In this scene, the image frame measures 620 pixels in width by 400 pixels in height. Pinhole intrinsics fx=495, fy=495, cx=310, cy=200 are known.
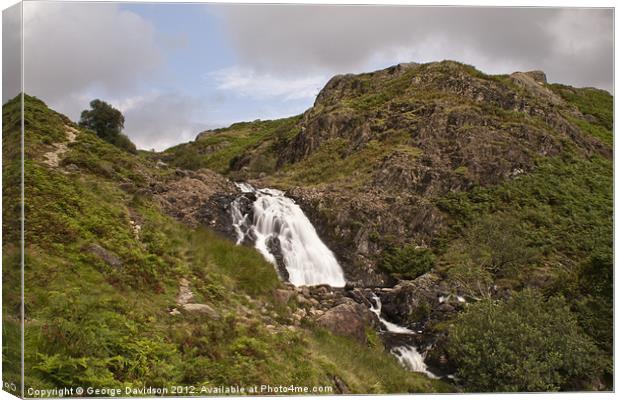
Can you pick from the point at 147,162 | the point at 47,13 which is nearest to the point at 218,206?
the point at 147,162

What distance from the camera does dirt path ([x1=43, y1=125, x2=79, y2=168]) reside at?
39.7 ft

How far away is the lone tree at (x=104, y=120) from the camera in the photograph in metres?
12.0

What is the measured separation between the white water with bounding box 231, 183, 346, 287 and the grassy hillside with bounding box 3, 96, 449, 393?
15.6 feet

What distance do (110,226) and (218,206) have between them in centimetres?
890

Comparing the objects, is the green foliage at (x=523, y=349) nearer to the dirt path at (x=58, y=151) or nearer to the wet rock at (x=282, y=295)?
the wet rock at (x=282, y=295)

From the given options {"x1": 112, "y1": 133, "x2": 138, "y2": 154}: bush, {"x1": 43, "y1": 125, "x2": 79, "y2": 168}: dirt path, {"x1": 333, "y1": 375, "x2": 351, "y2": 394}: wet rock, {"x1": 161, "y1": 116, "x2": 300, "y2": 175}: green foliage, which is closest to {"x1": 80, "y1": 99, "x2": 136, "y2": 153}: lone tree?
{"x1": 112, "y1": 133, "x2": 138, "y2": 154}: bush

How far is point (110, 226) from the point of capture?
11188mm

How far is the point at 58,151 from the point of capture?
12992 millimetres

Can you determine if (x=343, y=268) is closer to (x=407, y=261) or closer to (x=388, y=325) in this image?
(x=407, y=261)

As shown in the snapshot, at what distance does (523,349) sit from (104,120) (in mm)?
11737

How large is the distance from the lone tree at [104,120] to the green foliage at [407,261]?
10733 millimetres

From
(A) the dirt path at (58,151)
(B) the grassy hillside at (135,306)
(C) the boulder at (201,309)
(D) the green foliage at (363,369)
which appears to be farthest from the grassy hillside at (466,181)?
(A) the dirt path at (58,151)

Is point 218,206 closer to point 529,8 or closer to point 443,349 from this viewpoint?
point 443,349

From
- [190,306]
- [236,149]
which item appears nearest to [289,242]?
[190,306]
